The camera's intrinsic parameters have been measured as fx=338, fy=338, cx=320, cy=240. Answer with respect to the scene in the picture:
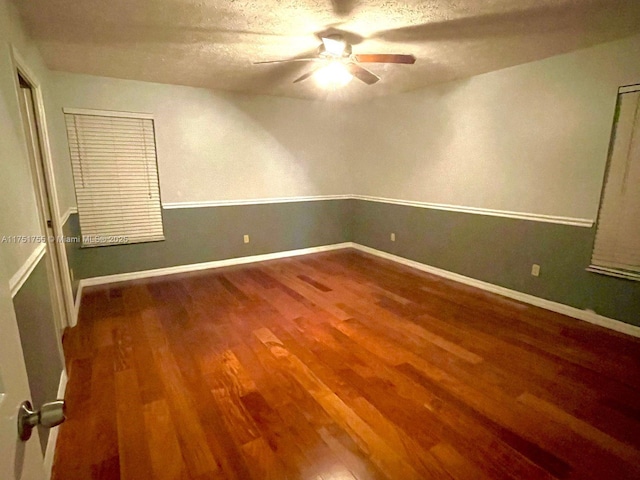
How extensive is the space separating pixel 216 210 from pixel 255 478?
350 cm

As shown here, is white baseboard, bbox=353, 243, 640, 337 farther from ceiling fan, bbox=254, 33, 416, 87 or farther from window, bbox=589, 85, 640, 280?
ceiling fan, bbox=254, 33, 416, 87

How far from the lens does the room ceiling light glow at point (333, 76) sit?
297cm

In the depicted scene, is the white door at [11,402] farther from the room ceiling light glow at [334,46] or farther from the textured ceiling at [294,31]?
the room ceiling light glow at [334,46]

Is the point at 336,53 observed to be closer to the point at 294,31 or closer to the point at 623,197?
the point at 294,31

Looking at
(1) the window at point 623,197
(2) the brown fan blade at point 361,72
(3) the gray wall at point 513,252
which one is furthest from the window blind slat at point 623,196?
(2) the brown fan blade at point 361,72

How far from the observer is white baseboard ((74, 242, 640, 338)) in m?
2.93

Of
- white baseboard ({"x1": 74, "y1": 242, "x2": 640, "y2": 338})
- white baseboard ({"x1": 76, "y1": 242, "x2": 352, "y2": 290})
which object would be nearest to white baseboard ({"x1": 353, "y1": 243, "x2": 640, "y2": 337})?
white baseboard ({"x1": 74, "y1": 242, "x2": 640, "y2": 338})

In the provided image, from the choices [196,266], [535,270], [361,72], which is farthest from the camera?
[196,266]

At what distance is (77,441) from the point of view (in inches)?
67.2

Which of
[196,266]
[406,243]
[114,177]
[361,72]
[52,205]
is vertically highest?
[361,72]

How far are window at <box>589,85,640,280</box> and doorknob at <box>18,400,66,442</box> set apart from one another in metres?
3.63

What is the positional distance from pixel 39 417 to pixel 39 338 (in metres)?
1.27

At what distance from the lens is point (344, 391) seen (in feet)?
6.84

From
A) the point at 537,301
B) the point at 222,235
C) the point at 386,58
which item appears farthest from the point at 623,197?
the point at 222,235
